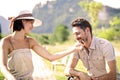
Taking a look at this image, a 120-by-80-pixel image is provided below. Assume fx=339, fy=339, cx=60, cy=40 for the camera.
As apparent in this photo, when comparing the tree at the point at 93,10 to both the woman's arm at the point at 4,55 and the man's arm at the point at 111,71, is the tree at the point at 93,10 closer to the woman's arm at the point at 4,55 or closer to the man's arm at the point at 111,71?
the man's arm at the point at 111,71

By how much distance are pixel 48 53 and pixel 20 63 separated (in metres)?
0.49

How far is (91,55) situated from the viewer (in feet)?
12.6

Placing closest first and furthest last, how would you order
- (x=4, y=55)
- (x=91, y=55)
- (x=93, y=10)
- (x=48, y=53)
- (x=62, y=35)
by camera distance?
(x=4, y=55)
(x=48, y=53)
(x=91, y=55)
(x=93, y=10)
(x=62, y=35)

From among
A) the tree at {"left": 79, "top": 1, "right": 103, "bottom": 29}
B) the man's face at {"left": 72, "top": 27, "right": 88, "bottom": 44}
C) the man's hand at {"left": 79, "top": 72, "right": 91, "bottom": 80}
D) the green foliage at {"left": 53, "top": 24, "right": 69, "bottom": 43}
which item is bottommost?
the green foliage at {"left": 53, "top": 24, "right": 69, "bottom": 43}

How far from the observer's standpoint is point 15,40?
11.0 ft

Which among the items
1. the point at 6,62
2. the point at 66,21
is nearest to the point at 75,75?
the point at 6,62

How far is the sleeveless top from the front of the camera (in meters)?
3.27

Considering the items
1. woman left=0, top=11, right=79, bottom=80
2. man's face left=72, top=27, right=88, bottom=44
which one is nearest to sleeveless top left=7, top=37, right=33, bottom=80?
woman left=0, top=11, right=79, bottom=80

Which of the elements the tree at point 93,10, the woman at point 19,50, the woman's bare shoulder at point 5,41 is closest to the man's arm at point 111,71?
the woman at point 19,50

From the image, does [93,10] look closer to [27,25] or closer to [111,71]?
[111,71]

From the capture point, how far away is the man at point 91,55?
3.73m

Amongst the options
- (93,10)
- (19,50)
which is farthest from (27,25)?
(93,10)

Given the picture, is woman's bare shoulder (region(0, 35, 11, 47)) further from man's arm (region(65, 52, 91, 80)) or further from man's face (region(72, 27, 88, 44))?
man's arm (region(65, 52, 91, 80))

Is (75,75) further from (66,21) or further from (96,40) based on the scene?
(66,21)
